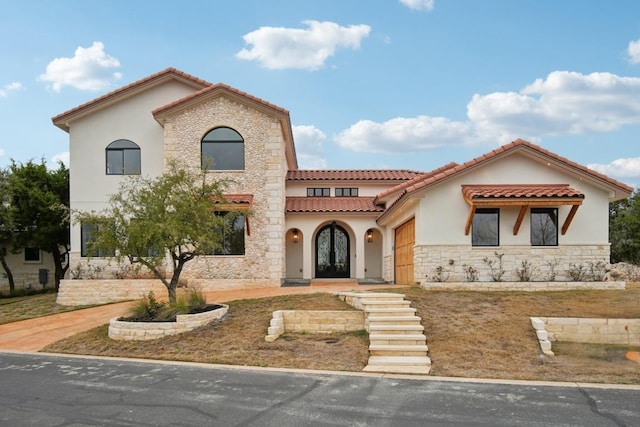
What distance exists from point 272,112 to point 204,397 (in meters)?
14.2

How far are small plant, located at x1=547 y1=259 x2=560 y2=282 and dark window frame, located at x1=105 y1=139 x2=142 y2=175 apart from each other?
1740 cm

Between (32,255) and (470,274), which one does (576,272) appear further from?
(32,255)

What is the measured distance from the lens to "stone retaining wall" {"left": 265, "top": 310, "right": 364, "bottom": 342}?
42.0 feet

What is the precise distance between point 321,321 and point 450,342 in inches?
137

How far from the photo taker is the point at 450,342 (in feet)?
36.3

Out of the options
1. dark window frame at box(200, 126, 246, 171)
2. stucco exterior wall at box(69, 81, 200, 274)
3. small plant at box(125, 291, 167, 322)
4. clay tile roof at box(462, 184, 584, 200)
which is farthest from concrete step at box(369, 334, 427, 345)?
stucco exterior wall at box(69, 81, 200, 274)

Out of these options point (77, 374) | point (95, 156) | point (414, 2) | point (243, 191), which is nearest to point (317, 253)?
point (243, 191)

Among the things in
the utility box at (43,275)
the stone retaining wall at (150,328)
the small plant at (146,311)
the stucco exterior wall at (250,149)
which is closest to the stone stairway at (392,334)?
the stone retaining wall at (150,328)

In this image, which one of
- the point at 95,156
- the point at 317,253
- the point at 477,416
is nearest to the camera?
the point at 477,416

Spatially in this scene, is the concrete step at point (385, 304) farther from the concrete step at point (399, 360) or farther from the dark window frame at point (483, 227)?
the dark window frame at point (483, 227)

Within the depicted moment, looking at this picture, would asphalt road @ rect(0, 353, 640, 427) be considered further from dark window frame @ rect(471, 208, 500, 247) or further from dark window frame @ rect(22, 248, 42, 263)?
dark window frame @ rect(22, 248, 42, 263)

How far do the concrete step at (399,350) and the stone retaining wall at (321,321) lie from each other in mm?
2120

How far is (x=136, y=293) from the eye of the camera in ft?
62.2

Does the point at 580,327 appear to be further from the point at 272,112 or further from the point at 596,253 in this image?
the point at 272,112
